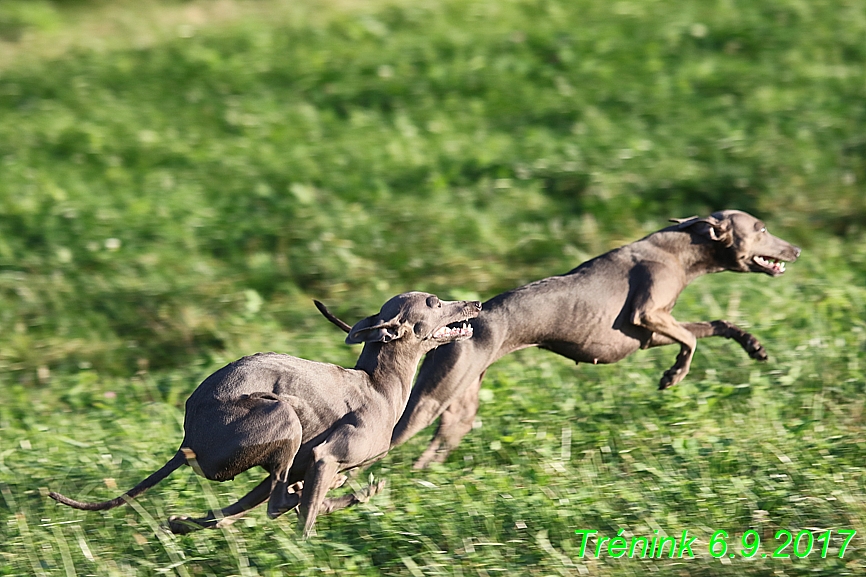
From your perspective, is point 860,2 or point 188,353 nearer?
point 188,353

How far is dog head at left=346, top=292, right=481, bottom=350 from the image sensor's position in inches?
217

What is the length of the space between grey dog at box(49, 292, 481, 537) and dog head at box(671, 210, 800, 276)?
5.40ft

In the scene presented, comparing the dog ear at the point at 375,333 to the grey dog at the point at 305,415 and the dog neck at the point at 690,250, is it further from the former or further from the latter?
the dog neck at the point at 690,250

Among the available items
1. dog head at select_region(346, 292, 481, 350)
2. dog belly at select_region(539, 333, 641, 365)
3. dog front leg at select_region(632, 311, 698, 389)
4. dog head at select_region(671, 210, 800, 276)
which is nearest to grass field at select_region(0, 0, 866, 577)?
dog front leg at select_region(632, 311, 698, 389)

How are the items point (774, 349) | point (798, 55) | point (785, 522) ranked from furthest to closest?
1. point (798, 55)
2. point (774, 349)
3. point (785, 522)

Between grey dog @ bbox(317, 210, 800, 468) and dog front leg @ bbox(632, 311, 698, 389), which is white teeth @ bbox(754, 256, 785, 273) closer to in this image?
grey dog @ bbox(317, 210, 800, 468)

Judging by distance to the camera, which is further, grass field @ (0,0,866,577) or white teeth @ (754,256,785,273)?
white teeth @ (754,256,785,273)

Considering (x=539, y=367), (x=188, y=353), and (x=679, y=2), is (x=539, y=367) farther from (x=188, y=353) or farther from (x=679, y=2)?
(x=679, y=2)

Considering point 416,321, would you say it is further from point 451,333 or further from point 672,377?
point 672,377

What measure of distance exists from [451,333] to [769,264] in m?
2.17

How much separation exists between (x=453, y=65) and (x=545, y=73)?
3.65ft

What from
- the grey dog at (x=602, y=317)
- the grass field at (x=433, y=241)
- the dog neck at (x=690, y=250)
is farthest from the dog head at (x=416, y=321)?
the dog neck at (x=690, y=250)

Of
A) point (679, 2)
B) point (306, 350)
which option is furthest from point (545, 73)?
point (306, 350)

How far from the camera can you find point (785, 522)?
5.49 meters
